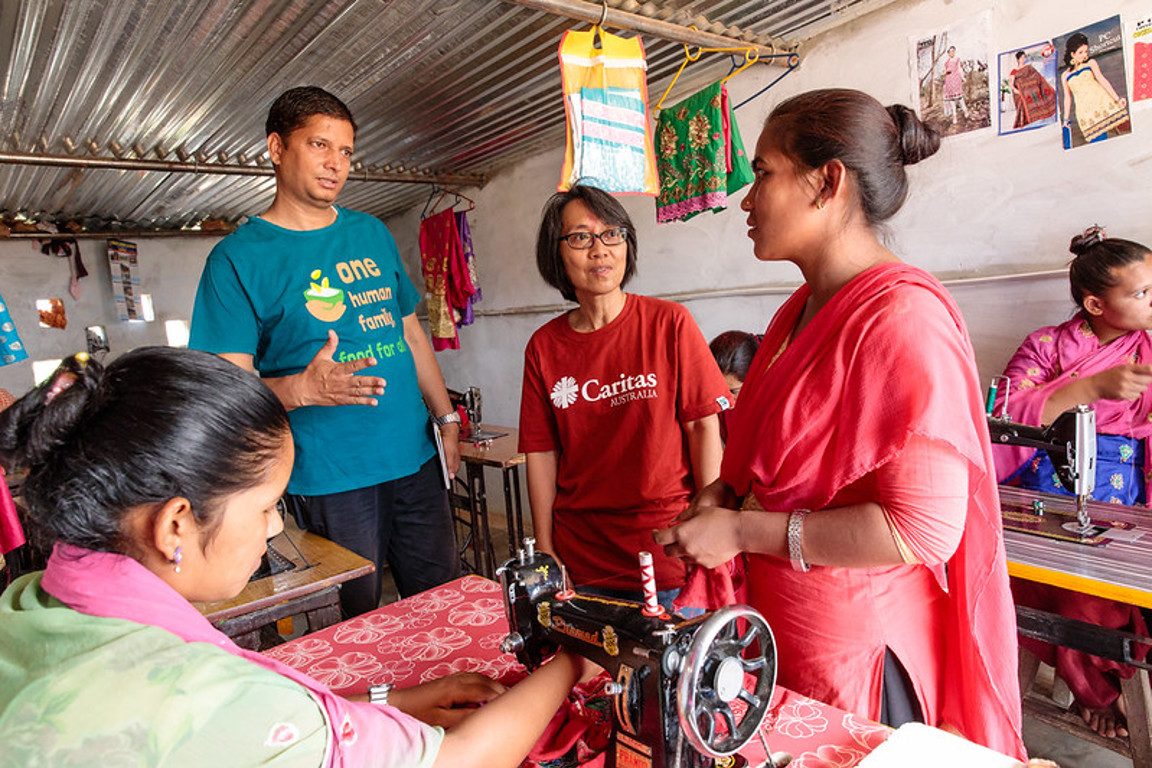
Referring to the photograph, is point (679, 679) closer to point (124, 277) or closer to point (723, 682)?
point (723, 682)

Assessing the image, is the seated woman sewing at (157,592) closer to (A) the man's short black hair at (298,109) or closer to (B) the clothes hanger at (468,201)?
(A) the man's short black hair at (298,109)

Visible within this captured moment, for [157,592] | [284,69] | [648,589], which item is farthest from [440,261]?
[157,592]

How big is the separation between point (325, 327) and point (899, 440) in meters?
1.64

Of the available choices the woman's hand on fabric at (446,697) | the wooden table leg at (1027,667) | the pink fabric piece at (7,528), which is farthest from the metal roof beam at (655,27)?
the wooden table leg at (1027,667)

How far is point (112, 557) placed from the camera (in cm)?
82

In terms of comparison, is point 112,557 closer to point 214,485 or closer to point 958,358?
point 214,485

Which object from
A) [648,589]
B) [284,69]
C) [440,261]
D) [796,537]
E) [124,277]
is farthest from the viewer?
[124,277]

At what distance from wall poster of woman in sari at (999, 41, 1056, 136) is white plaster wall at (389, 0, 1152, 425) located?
4 cm

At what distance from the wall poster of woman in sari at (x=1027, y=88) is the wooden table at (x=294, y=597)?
325 cm

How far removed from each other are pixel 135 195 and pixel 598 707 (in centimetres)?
699

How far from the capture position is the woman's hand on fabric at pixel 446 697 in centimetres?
116

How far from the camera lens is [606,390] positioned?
6.33 feet

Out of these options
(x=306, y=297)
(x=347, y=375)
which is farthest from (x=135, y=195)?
(x=347, y=375)

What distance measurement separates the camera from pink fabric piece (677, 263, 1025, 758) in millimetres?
1081
